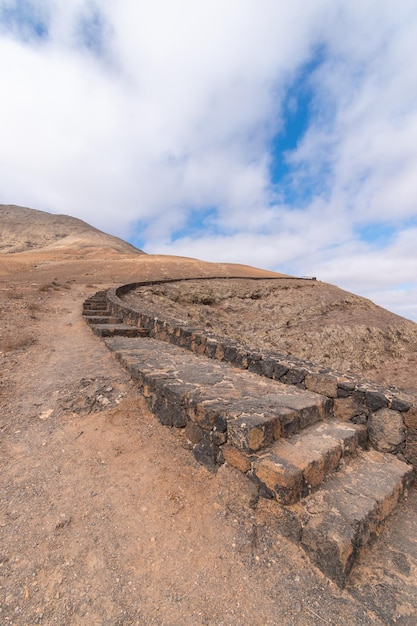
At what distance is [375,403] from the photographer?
3.37 m

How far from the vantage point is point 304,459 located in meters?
2.64

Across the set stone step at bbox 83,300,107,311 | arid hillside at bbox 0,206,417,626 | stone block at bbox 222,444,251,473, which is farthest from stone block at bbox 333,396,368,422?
stone step at bbox 83,300,107,311

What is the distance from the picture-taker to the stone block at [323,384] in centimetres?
373

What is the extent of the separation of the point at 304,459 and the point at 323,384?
4.63 feet

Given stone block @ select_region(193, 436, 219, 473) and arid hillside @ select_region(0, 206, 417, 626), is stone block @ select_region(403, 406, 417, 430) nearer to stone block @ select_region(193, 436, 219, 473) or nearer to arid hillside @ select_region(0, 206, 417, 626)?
arid hillside @ select_region(0, 206, 417, 626)

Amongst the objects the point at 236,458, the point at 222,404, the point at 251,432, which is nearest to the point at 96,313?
the point at 222,404

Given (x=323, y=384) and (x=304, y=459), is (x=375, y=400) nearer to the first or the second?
(x=323, y=384)

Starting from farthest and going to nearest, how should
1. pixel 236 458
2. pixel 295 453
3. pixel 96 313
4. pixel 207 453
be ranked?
pixel 96 313, pixel 207 453, pixel 236 458, pixel 295 453

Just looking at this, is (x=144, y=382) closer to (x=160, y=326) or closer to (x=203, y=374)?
(x=203, y=374)

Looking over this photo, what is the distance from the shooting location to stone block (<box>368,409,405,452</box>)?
3201 millimetres

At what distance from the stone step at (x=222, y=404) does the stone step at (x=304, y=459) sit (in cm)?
13

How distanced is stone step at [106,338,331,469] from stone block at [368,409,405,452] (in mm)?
501

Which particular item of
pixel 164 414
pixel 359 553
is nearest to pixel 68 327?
pixel 164 414

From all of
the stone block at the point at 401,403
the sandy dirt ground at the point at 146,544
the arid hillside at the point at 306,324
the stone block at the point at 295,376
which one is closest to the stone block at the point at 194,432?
the sandy dirt ground at the point at 146,544
